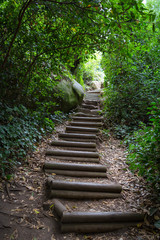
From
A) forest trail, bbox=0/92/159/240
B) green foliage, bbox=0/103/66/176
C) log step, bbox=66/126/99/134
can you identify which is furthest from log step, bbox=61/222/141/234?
log step, bbox=66/126/99/134

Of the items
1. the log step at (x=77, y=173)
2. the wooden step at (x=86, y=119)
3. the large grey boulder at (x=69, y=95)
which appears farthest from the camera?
the large grey boulder at (x=69, y=95)

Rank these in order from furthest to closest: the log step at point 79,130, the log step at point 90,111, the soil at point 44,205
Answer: the log step at point 90,111 < the log step at point 79,130 < the soil at point 44,205

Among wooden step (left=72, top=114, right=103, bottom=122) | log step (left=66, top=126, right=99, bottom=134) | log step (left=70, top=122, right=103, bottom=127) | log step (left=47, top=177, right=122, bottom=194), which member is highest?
wooden step (left=72, top=114, right=103, bottom=122)

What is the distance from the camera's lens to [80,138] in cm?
571

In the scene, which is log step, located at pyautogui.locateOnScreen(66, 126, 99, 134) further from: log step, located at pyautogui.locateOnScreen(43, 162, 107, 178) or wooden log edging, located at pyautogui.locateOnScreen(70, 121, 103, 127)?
log step, located at pyautogui.locateOnScreen(43, 162, 107, 178)

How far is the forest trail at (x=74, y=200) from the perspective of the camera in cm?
262

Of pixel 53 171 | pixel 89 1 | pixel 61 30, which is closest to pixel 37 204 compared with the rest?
pixel 53 171

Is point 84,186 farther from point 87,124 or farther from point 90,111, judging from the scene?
point 90,111

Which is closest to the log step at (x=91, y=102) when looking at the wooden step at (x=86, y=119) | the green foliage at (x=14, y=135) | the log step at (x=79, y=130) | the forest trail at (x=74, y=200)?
the wooden step at (x=86, y=119)

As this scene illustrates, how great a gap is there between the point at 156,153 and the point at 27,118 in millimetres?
3275

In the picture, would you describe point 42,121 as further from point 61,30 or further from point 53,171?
point 61,30

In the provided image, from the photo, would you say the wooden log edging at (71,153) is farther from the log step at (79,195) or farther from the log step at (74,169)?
the log step at (79,195)

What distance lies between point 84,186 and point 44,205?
0.83 m

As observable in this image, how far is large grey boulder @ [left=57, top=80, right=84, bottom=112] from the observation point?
741 cm
